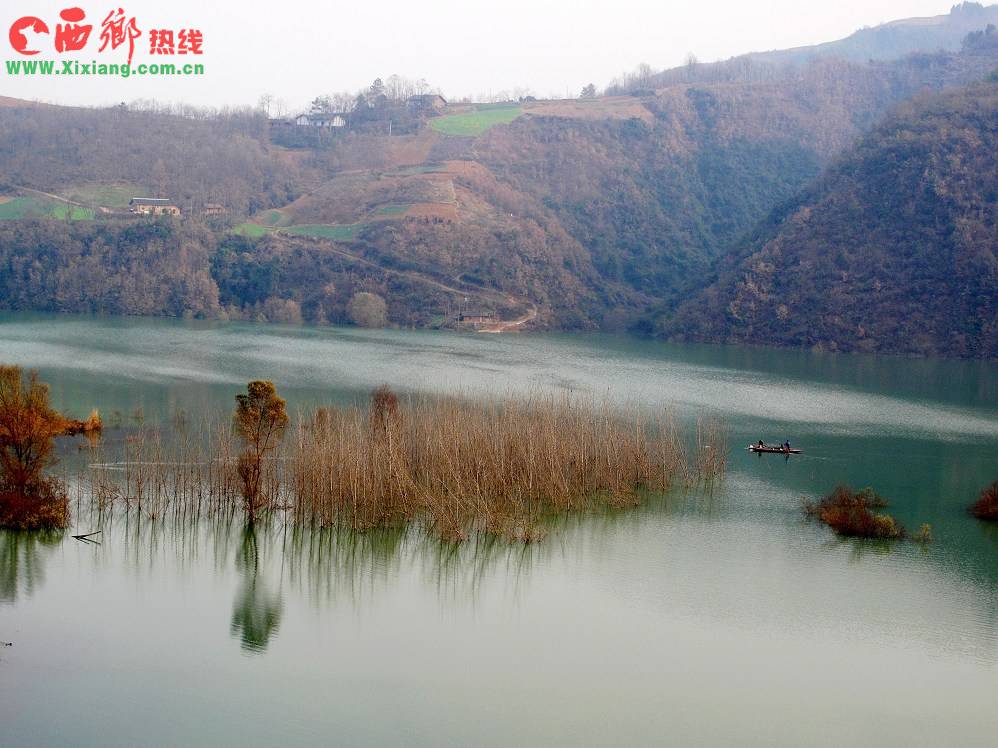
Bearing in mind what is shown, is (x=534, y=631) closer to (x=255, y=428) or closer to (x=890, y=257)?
(x=255, y=428)

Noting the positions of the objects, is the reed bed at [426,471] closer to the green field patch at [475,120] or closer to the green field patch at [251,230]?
the green field patch at [251,230]

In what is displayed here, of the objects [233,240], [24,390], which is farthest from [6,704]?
[233,240]

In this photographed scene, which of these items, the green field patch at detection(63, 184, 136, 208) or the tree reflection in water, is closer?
the tree reflection in water

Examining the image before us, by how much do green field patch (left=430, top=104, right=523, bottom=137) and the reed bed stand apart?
82.9m

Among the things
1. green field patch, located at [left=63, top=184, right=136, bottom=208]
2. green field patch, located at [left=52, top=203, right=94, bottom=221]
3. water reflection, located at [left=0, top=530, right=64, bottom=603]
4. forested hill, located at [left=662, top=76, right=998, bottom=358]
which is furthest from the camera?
green field patch, located at [left=63, top=184, right=136, bottom=208]

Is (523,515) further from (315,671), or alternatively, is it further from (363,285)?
(363,285)

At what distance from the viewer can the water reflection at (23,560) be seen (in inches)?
733

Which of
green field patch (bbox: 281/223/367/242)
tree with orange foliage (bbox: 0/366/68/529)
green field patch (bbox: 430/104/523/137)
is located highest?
green field patch (bbox: 430/104/523/137)

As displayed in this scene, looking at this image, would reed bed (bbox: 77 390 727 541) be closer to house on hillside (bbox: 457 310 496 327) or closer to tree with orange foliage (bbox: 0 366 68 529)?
tree with orange foliage (bbox: 0 366 68 529)

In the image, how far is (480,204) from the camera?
92.6 meters

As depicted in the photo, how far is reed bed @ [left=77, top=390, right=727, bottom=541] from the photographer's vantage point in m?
22.0

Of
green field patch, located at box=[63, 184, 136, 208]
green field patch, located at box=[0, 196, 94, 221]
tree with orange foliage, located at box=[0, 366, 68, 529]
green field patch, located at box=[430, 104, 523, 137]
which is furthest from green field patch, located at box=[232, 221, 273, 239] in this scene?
tree with orange foliage, located at box=[0, 366, 68, 529]

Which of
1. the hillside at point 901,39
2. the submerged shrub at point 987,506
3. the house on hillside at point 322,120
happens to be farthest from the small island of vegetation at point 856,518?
the hillside at point 901,39

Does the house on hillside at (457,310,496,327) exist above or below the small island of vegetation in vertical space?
above
